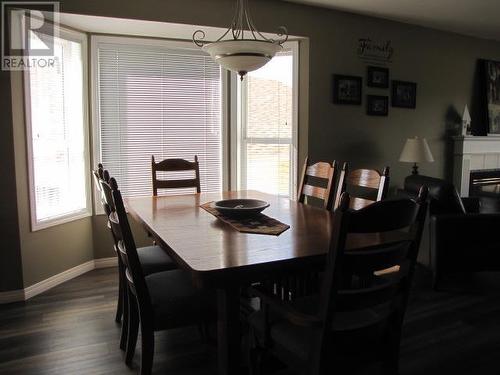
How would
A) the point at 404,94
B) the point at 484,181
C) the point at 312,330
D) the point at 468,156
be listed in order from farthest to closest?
the point at 484,181
the point at 468,156
the point at 404,94
the point at 312,330

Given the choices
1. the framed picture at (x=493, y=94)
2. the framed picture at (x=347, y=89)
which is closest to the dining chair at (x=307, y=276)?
the framed picture at (x=347, y=89)

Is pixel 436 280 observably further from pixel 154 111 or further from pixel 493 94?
pixel 493 94

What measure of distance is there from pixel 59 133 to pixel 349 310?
9.68ft

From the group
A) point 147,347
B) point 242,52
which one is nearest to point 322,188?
point 242,52

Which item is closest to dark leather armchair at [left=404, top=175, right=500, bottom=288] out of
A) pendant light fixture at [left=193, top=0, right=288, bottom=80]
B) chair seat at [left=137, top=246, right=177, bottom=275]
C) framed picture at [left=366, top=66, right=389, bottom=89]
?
framed picture at [left=366, top=66, right=389, bottom=89]

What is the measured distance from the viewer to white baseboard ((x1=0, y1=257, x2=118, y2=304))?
3043 millimetres

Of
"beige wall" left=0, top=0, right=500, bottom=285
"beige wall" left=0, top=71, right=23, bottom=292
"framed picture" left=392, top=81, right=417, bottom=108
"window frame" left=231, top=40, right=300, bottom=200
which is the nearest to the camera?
"beige wall" left=0, top=71, right=23, bottom=292

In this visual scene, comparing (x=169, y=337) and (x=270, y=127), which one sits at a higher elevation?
(x=270, y=127)

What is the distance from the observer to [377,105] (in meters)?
4.38

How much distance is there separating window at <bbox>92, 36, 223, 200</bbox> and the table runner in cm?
176

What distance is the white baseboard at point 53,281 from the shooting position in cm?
304

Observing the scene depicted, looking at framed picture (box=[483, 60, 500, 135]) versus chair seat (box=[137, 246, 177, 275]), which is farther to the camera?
framed picture (box=[483, 60, 500, 135])

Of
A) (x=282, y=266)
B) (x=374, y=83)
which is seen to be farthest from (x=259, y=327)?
(x=374, y=83)

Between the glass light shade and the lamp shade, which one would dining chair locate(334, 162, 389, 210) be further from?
the lamp shade
